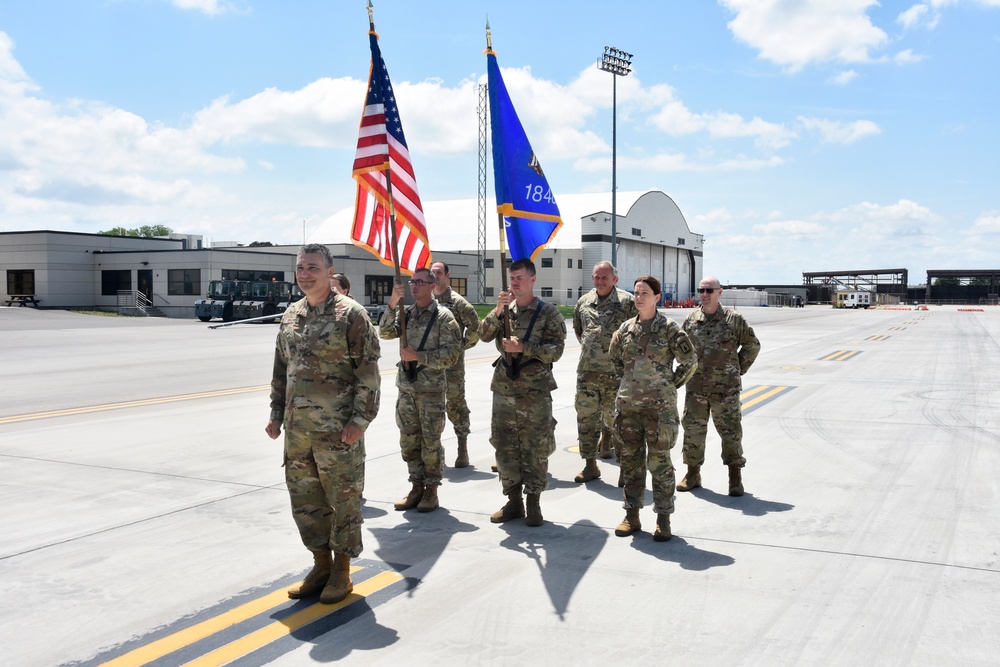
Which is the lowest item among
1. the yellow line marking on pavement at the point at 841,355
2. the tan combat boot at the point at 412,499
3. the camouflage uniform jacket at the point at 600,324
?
the yellow line marking on pavement at the point at 841,355

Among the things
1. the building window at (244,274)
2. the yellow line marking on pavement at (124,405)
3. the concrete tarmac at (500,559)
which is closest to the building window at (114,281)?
the building window at (244,274)

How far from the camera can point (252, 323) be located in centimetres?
3844

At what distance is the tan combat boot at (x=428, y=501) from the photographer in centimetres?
625

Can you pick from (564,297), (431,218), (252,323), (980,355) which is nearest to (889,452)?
(980,355)

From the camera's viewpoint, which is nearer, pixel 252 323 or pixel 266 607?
pixel 266 607

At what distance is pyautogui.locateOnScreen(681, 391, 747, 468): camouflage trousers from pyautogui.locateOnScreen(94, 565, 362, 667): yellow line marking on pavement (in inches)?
149

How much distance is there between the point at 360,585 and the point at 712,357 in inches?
148

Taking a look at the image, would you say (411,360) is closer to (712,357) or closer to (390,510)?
(390,510)

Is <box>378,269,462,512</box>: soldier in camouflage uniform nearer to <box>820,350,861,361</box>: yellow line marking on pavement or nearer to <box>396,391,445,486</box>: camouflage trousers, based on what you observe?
<box>396,391,445,486</box>: camouflage trousers

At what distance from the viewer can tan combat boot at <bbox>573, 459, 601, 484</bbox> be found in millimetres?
7387

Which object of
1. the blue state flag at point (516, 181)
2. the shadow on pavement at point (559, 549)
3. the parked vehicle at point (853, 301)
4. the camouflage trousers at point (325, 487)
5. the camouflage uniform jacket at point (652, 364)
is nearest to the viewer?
the camouflage trousers at point (325, 487)

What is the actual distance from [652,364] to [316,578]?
8.95 ft

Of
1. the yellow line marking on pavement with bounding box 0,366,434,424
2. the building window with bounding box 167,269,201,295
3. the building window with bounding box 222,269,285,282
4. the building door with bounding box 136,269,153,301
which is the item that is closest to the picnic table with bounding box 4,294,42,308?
the building door with bounding box 136,269,153,301

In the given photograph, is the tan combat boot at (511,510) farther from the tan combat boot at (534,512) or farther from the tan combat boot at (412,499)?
the tan combat boot at (412,499)
